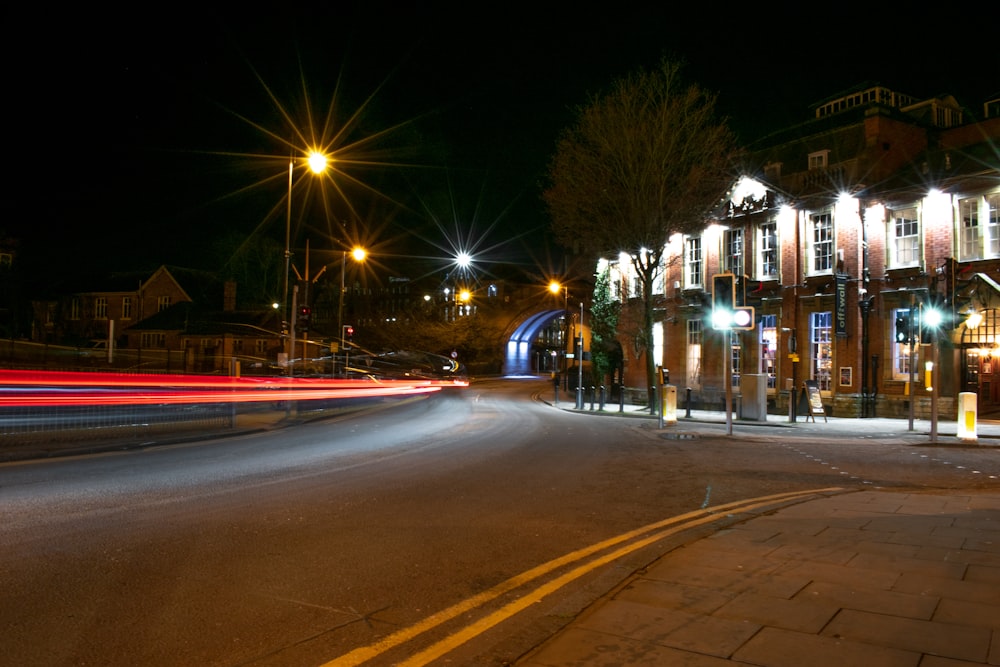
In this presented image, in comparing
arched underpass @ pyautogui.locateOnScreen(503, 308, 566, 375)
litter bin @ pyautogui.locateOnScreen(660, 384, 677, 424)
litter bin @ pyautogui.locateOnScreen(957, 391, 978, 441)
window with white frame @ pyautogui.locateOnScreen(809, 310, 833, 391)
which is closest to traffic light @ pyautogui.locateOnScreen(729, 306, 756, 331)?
litter bin @ pyautogui.locateOnScreen(660, 384, 677, 424)

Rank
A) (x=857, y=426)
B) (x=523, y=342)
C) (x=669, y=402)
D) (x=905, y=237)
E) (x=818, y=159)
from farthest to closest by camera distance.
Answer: (x=523, y=342) → (x=818, y=159) → (x=905, y=237) → (x=669, y=402) → (x=857, y=426)

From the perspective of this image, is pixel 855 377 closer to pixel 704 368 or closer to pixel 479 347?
pixel 704 368

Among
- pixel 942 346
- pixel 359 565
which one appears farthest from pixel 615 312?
pixel 359 565

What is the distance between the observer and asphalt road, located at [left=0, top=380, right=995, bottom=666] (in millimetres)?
4762

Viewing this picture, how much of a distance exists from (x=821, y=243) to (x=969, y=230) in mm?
5357

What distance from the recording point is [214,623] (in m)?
4.98

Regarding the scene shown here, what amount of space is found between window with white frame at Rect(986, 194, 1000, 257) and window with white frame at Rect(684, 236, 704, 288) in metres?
12.4

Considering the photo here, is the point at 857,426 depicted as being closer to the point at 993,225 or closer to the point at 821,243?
the point at 993,225

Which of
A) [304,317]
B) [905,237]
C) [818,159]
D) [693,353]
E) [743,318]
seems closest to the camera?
[743,318]

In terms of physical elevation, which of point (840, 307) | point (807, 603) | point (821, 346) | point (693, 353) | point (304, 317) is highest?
point (840, 307)

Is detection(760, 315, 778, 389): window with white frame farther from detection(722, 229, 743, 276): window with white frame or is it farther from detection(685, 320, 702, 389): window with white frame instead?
detection(685, 320, 702, 389): window with white frame

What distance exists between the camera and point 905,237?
26703 millimetres

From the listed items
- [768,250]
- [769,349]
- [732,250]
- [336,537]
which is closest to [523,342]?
[732,250]

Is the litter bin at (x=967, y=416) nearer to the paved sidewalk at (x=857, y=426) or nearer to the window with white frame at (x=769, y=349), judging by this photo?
the paved sidewalk at (x=857, y=426)
